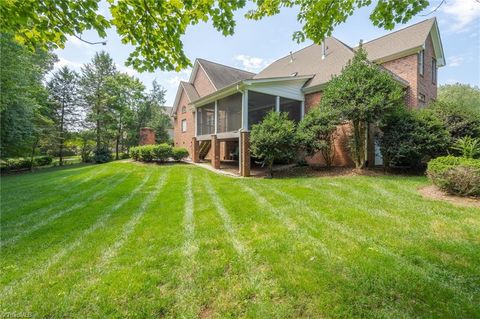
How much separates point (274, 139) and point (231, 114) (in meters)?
5.55

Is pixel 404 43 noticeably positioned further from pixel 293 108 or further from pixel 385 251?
pixel 385 251

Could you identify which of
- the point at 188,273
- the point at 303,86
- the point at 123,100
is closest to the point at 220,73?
the point at 303,86

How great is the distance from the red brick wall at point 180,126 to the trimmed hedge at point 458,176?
15644mm

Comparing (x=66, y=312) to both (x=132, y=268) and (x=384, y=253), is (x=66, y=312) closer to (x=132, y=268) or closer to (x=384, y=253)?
(x=132, y=268)

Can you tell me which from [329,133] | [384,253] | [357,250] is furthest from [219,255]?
[329,133]

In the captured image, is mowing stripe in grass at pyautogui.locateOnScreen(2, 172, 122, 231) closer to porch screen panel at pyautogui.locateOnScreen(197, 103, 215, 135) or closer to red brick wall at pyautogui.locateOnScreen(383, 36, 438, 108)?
porch screen panel at pyautogui.locateOnScreen(197, 103, 215, 135)

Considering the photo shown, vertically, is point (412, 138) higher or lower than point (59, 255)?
higher

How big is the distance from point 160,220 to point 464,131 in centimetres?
1145

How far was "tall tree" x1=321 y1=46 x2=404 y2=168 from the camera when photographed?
8.49 meters

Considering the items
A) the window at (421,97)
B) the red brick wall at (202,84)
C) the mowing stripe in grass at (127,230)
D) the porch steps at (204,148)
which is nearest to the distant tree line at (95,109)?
the red brick wall at (202,84)

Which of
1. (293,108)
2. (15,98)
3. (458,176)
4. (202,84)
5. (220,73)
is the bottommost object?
(458,176)

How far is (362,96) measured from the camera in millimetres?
8680

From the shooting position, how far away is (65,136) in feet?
83.8

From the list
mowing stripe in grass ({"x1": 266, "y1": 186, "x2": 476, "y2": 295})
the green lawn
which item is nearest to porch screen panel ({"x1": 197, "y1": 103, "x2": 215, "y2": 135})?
the green lawn
